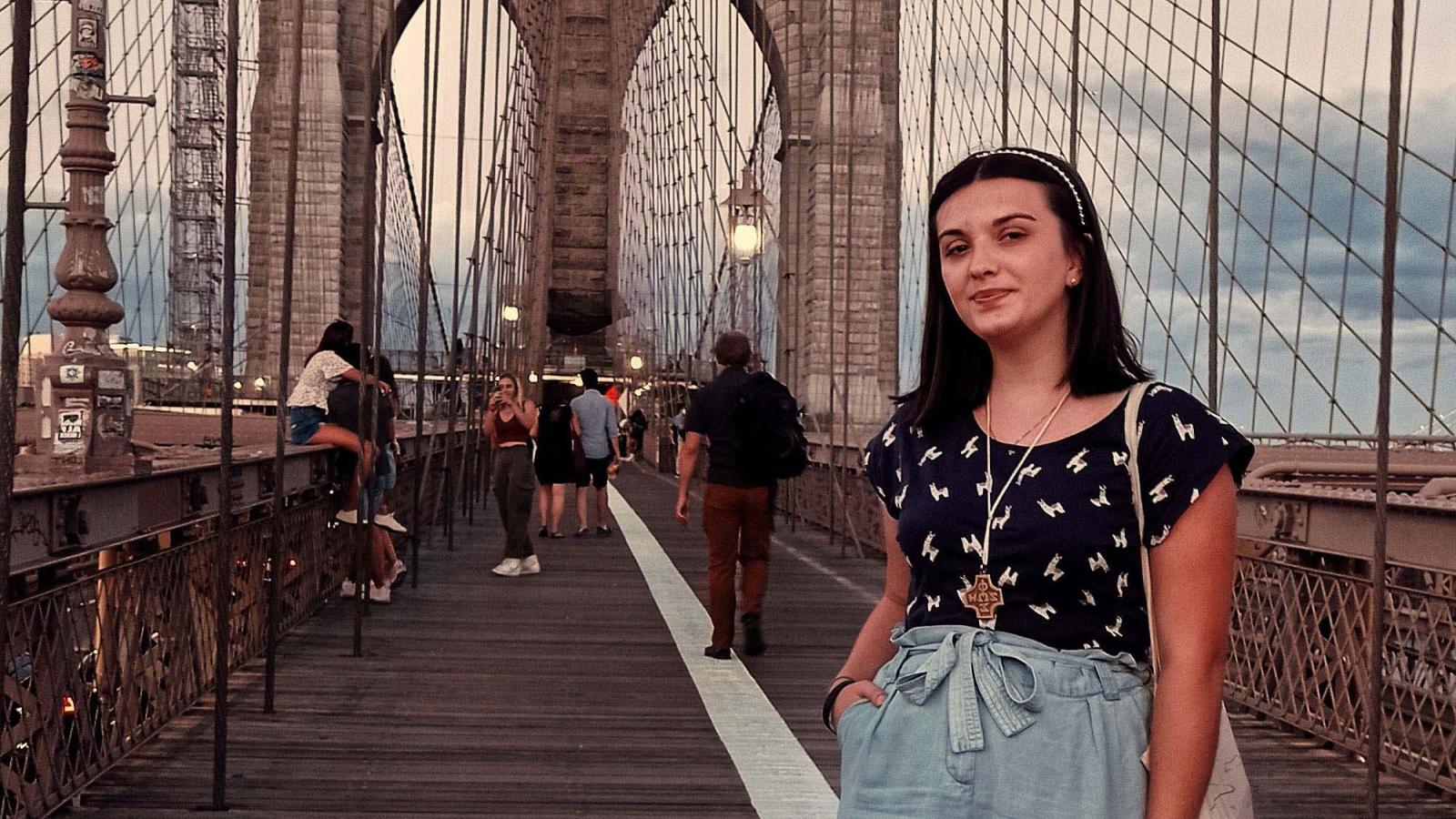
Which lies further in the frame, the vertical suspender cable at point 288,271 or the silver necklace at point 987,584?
the vertical suspender cable at point 288,271

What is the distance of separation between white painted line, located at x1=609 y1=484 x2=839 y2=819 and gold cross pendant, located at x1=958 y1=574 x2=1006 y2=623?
67.2 inches

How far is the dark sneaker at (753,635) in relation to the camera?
629 cm

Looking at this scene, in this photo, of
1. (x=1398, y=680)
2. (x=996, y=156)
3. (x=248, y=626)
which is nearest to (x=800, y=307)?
(x=248, y=626)

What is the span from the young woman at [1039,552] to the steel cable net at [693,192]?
12617 mm

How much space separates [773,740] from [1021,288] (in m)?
3.19

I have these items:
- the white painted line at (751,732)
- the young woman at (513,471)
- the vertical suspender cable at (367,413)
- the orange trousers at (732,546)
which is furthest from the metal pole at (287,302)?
the young woman at (513,471)

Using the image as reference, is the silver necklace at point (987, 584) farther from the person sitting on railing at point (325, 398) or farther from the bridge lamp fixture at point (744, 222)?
the bridge lamp fixture at point (744, 222)

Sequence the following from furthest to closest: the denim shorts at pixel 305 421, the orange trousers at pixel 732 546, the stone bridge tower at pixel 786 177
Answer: the stone bridge tower at pixel 786 177 → the denim shorts at pixel 305 421 → the orange trousers at pixel 732 546

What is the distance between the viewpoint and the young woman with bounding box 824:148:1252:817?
1409 mm

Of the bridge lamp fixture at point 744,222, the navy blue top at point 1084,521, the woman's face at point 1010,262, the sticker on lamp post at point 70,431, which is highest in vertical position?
the bridge lamp fixture at point 744,222

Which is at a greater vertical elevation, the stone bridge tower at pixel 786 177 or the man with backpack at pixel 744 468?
the stone bridge tower at pixel 786 177

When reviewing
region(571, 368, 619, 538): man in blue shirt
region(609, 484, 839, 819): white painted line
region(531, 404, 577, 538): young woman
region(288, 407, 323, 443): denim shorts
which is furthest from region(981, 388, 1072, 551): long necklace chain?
region(571, 368, 619, 538): man in blue shirt

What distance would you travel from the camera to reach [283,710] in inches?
194

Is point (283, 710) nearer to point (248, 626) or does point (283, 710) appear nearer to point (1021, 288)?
point (248, 626)
